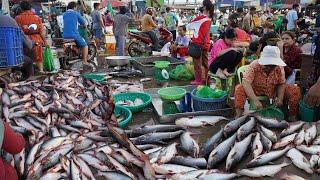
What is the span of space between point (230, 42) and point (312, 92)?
2540mm

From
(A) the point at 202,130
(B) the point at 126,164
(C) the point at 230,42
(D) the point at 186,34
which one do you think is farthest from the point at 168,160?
(D) the point at 186,34

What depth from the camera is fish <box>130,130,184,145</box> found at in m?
4.03

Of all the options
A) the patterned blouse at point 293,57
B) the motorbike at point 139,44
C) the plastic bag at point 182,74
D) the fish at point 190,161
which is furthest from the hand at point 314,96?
the motorbike at point 139,44

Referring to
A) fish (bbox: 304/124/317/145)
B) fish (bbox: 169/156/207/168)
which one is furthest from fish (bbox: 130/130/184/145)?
fish (bbox: 304/124/317/145)

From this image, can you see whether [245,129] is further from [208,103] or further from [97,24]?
[97,24]

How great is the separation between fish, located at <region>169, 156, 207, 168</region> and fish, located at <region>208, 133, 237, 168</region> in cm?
8

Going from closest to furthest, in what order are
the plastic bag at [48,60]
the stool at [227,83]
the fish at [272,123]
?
the fish at [272,123] → the stool at [227,83] → the plastic bag at [48,60]

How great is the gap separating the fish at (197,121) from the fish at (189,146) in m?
0.69

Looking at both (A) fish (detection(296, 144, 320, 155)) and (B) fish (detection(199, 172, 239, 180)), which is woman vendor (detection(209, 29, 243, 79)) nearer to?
(A) fish (detection(296, 144, 320, 155))

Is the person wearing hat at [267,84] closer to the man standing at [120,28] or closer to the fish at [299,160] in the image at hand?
the fish at [299,160]

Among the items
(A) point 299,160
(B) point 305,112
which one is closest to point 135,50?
(B) point 305,112

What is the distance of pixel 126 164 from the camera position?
128 inches

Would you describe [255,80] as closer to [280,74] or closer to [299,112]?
[280,74]

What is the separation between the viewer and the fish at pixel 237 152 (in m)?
3.46
